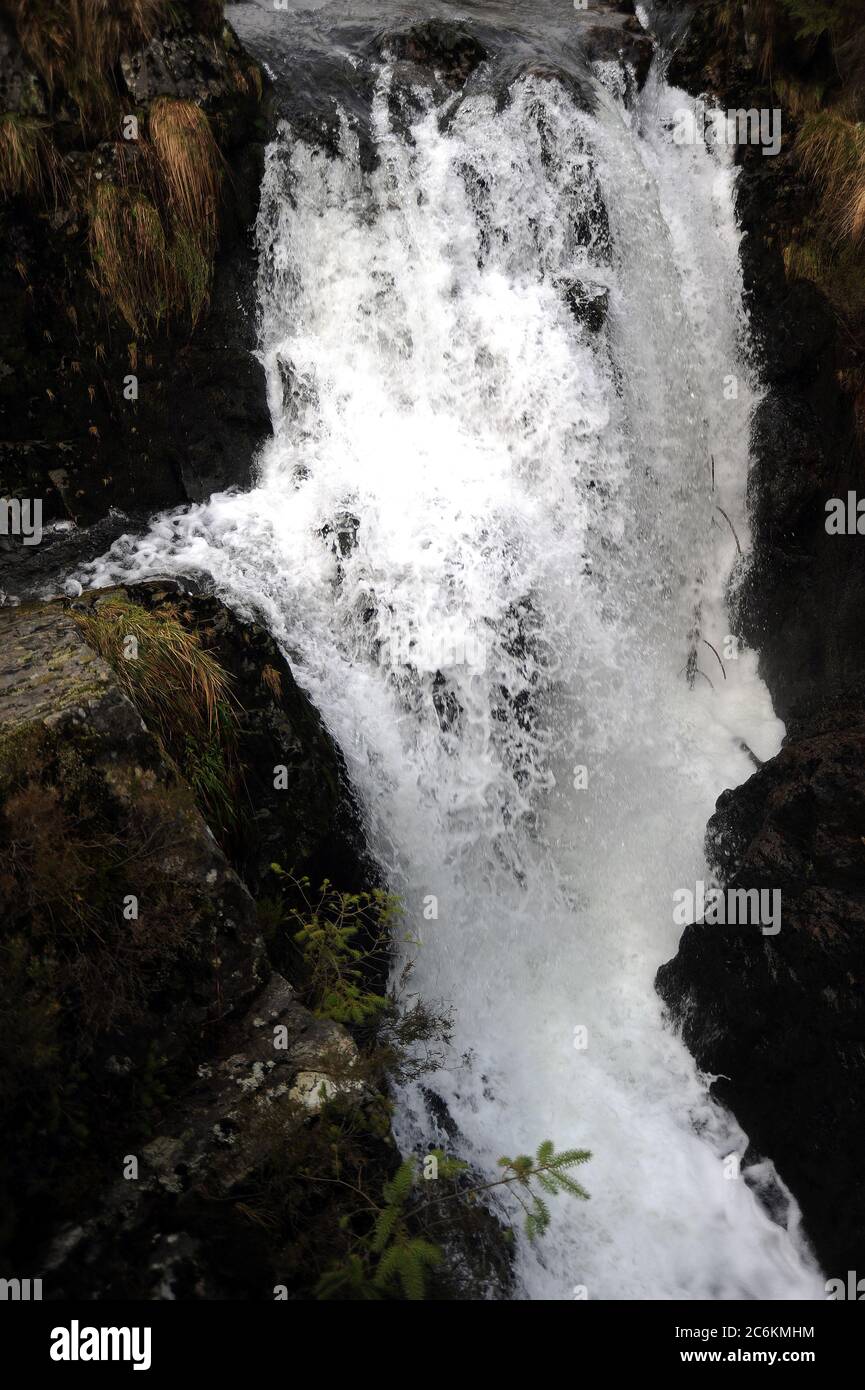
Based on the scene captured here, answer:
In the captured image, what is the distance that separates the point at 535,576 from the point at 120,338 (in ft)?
10.9

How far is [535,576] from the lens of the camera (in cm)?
630

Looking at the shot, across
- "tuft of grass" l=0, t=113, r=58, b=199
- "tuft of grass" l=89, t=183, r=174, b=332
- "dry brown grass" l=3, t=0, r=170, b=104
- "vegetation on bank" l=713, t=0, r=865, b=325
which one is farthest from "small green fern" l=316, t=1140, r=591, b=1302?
"dry brown grass" l=3, t=0, r=170, b=104

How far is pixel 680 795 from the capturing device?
6.63m

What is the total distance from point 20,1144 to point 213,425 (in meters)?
5.01

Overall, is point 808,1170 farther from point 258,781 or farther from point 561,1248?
point 258,781

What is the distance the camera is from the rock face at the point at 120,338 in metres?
6.08

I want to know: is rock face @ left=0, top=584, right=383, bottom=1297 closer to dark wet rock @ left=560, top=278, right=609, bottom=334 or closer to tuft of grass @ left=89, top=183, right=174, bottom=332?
tuft of grass @ left=89, top=183, right=174, bottom=332

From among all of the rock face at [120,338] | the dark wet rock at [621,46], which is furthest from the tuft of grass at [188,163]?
the dark wet rock at [621,46]

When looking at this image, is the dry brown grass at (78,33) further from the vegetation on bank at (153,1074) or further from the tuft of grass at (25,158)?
the vegetation on bank at (153,1074)

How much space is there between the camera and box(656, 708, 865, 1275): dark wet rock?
481 cm

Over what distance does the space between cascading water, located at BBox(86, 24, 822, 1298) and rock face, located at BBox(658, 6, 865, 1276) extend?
0.22m

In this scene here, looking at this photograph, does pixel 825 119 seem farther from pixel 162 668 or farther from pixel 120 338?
pixel 162 668

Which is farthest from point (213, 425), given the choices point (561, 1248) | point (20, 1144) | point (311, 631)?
point (561, 1248)

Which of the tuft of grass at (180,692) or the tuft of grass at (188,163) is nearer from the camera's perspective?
the tuft of grass at (180,692)
